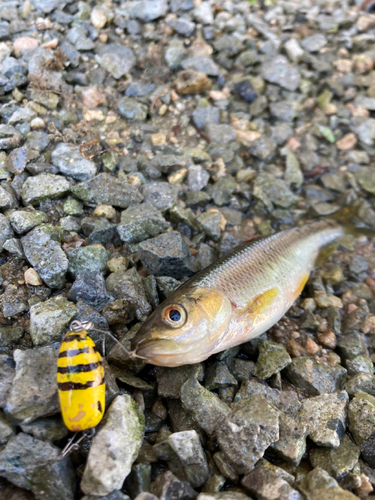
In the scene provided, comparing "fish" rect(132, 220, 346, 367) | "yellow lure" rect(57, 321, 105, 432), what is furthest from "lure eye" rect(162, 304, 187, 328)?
"yellow lure" rect(57, 321, 105, 432)

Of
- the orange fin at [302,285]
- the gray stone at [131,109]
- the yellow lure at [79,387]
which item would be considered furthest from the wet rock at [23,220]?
the orange fin at [302,285]

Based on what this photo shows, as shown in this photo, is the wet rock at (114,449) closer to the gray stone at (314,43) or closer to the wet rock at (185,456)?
the wet rock at (185,456)

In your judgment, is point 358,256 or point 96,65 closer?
point 358,256

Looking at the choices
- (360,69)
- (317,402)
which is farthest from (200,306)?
(360,69)

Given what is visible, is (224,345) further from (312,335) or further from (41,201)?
(41,201)

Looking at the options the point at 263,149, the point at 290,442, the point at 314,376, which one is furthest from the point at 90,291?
the point at 263,149

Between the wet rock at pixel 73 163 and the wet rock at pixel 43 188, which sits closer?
the wet rock at pixel 43 188

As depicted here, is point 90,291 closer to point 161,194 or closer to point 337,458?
point 161,194

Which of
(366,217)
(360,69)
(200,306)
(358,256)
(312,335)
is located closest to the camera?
(200,306)
